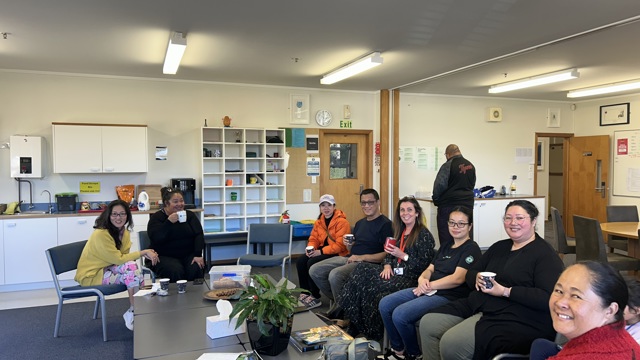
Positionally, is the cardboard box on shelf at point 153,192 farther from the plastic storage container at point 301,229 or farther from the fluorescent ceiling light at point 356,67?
the fluorescent ceiling light at point 356,67

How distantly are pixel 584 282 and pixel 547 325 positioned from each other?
0.90m

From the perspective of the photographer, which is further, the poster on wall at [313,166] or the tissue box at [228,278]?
the poster on wall at [313,166]

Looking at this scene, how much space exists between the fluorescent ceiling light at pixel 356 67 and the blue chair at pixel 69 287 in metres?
3.43

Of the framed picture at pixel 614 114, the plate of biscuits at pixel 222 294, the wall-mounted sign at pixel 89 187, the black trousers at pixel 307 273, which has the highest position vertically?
the framed picture at pixel 614 114

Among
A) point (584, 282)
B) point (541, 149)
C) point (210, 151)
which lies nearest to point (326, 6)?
point (584, 282)

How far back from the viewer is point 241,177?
665 cm

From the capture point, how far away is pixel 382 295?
346 cm

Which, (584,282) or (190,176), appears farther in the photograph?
(190,176)

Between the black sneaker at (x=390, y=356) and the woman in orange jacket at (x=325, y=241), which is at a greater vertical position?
the woman in orange jacket at (x=325, y=241)

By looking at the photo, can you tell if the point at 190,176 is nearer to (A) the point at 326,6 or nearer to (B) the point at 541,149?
(A) the point at 326,6

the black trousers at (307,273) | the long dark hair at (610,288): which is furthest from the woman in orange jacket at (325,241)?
the long dark hair at (610,288)

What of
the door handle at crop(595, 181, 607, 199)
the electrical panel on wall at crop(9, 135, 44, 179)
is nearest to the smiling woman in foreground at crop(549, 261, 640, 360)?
the electrical panel on wall at crop(9, 135, 44, 179)

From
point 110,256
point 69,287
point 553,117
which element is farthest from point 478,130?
point 69,287

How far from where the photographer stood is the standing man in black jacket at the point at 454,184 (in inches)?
223
